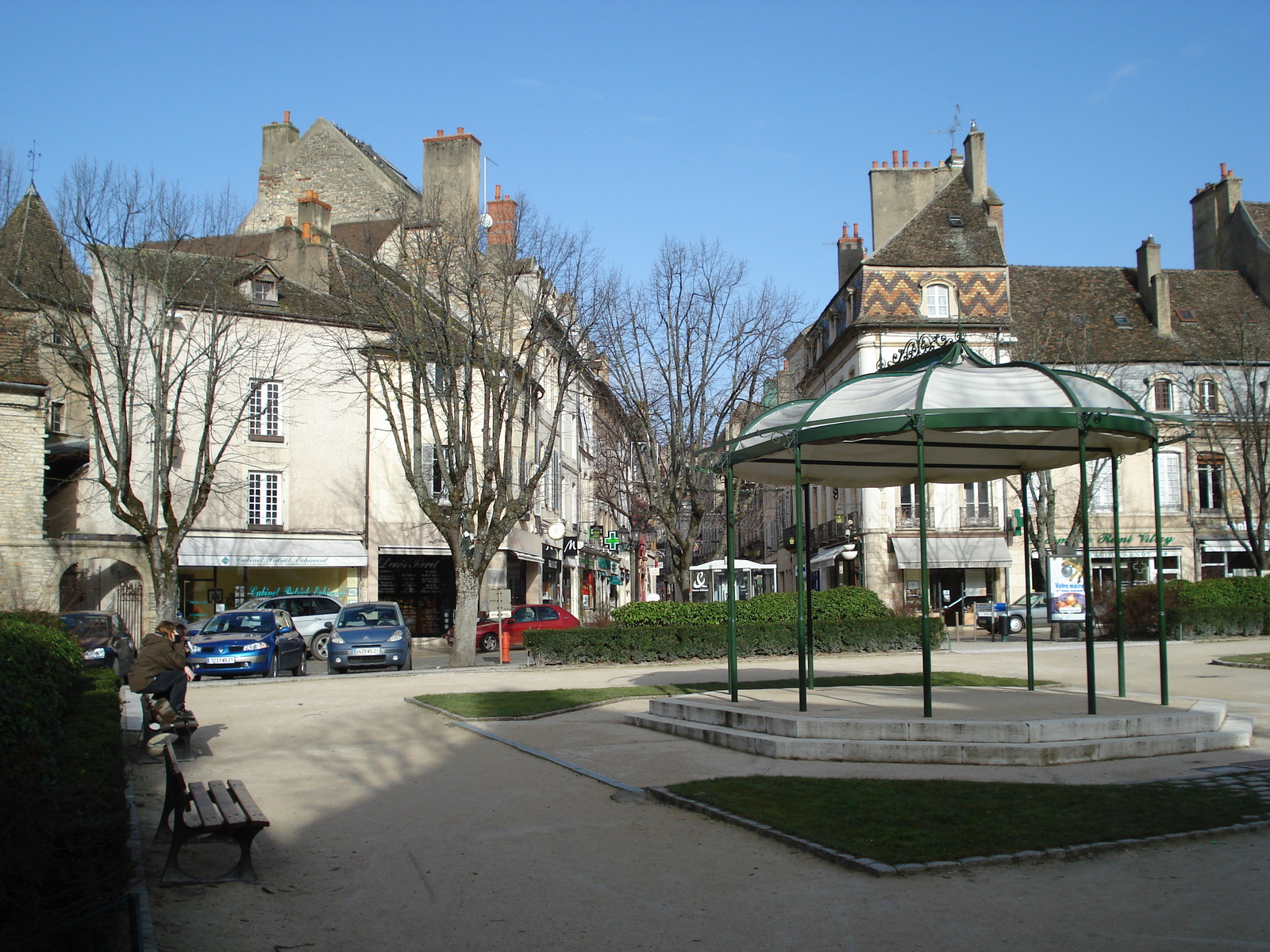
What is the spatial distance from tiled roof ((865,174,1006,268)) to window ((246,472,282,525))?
23363 millimetres

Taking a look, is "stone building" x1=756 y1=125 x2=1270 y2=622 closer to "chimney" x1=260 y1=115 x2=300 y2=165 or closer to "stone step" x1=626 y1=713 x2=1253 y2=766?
"chimney" x1=260 y1=115 x2=300 y2=165

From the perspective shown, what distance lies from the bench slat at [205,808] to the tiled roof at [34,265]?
21.0 meters

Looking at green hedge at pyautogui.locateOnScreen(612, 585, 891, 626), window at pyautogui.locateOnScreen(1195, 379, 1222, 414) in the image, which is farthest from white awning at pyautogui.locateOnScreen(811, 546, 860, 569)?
green hedge at pyautogui.locateOnScreen(612, 585, 891, 626)

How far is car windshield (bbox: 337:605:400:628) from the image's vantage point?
929 inches

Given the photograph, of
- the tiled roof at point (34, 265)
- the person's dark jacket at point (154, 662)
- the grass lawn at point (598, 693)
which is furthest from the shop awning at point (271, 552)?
the person's dark jacket at point (154, 662)

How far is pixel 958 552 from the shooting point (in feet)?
135

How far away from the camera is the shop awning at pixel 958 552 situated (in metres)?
40.7

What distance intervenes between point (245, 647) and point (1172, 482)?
34777 millimetres

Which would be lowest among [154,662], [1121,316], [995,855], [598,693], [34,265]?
[598,693]

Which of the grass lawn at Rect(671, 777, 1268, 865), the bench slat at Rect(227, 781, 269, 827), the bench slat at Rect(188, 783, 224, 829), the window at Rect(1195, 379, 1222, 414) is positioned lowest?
the grass lawn at Rect(671, 777, 1268, 865)

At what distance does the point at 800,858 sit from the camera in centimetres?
658

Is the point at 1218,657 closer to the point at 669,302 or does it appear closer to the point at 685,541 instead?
the point at 685,541

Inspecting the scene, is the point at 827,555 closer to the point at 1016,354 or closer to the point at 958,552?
the point at 958,552

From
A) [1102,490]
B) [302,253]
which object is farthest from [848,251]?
[302,253]
